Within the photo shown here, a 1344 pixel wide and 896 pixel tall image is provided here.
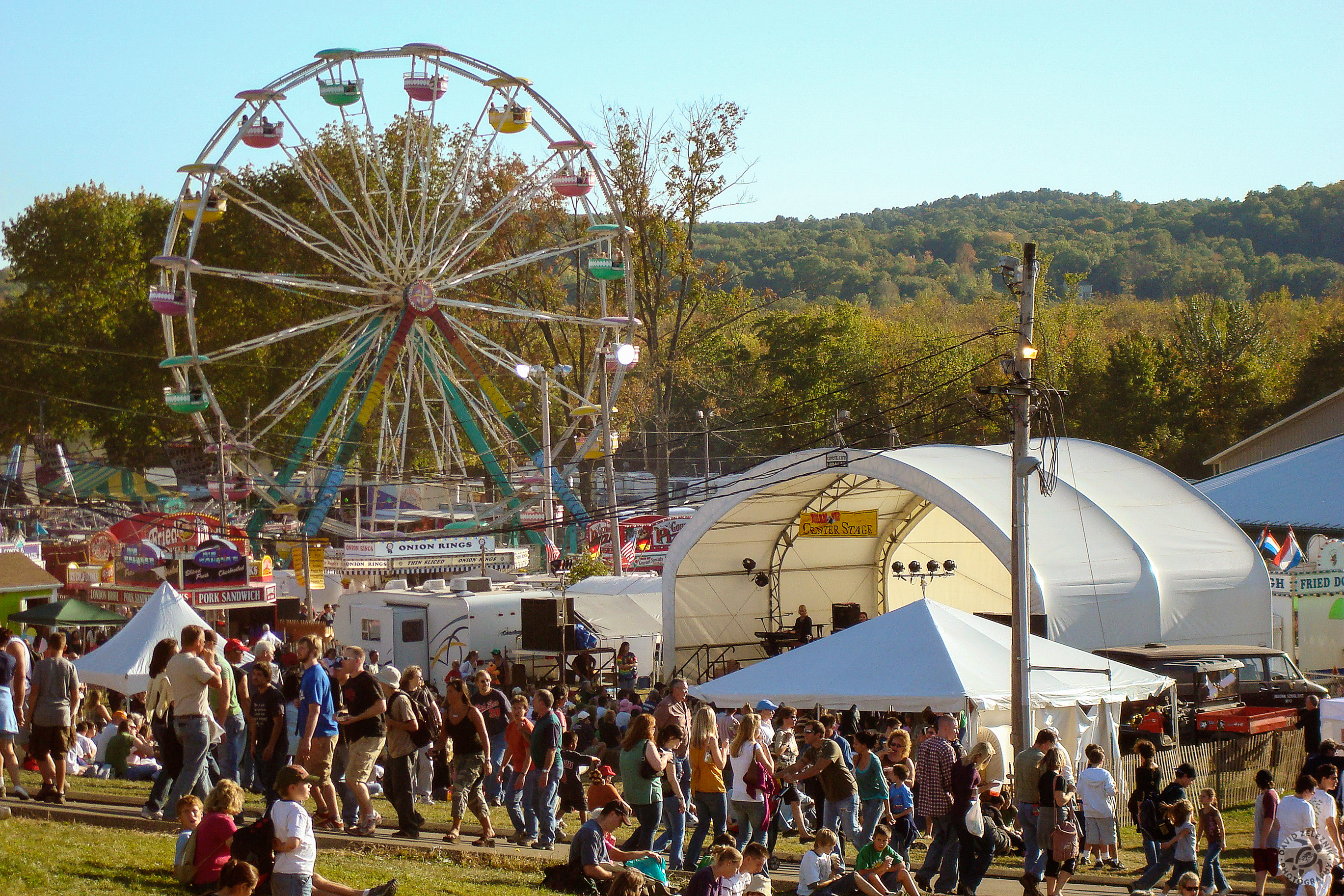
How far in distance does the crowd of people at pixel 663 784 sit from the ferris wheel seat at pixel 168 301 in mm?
18686

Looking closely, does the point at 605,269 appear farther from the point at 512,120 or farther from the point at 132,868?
the point at 132,868

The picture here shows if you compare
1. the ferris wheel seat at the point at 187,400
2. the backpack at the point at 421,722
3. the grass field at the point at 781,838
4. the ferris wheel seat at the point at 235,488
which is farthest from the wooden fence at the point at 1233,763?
the ferris wheel seat at the point at 235,488

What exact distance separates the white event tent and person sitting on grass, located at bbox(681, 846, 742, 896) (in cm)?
681

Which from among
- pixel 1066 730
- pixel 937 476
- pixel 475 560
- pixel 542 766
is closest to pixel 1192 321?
pixel 475 560

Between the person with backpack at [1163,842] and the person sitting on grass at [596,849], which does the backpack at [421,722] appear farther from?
the person with backpack at [1163,842]

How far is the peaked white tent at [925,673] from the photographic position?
587 inches

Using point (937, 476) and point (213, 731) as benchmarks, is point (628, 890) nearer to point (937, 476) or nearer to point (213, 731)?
point (213, 731)

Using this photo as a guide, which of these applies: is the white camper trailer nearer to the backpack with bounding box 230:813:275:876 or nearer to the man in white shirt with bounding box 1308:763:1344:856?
the man in white shirt with bounding box 1308:763:1344:856

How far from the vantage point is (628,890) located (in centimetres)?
798

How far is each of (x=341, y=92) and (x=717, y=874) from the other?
23720mm

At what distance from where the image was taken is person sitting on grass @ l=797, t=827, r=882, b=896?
9.62 meters

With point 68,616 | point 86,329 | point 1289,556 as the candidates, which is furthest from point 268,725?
point 86,329

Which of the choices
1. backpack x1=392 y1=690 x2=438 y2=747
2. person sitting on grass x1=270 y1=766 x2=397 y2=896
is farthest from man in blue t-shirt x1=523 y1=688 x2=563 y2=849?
person sitting on grass x1=270 y1=766 x2=397 y2=896

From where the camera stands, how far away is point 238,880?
22.1 feet
